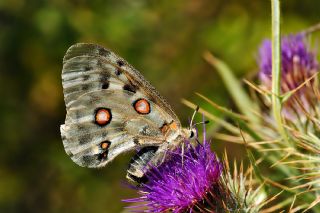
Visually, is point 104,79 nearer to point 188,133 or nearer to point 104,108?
point 104,108

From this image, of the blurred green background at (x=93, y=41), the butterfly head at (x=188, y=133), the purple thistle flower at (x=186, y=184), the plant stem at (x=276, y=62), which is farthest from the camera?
the blurred green background at (x=93, y=41)

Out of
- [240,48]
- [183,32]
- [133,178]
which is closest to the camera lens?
[133,178]

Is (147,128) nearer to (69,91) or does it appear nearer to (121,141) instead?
(121,141)

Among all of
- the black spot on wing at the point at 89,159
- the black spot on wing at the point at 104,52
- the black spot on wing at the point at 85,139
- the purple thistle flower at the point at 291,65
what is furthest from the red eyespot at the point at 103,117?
the purple thistle flower at the point at 291,65

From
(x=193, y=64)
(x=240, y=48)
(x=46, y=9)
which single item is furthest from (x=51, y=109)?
(x=240, y=48)

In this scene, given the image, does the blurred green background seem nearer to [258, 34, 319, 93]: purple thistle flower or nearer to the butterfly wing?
[258, 34, 319, 93]: purple thistle flower

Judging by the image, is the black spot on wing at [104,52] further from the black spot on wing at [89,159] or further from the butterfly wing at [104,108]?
the black spot on wing at [89,159]

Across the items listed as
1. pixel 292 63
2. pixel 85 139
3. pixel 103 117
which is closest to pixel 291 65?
pixel 292 63
